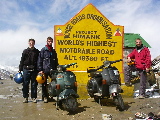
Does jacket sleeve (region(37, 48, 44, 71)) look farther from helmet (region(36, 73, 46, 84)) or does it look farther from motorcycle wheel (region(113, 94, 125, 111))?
motorcycle wheel (region(113, 94, 125, 111))

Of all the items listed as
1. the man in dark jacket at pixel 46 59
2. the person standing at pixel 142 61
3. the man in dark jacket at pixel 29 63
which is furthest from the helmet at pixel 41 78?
the person standing at pixel 142 61

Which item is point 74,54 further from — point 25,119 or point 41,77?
point 25,119

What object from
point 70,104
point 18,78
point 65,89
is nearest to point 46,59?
point 18,78

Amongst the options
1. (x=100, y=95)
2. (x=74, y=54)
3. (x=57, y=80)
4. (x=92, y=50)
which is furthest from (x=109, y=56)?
(x=57, y=80)

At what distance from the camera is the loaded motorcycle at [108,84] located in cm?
517

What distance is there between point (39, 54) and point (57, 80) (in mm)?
1507

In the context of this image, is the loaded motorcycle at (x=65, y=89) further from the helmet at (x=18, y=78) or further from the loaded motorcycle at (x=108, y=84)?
the helmet at (x=18, y=78)

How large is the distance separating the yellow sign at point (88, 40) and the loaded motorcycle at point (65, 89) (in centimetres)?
223

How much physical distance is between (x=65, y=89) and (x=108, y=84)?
1.19 m

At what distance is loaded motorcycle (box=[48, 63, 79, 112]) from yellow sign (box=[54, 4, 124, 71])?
223 centimetres

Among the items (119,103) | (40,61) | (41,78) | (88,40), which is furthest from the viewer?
(88,40)

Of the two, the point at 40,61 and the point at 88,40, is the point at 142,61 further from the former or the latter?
the point at 40,61

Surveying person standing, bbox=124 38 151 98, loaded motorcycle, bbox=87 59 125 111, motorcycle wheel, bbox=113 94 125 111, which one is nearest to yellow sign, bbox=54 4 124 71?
person standing, bbox=124 38 151 98

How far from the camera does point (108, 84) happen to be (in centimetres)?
550
